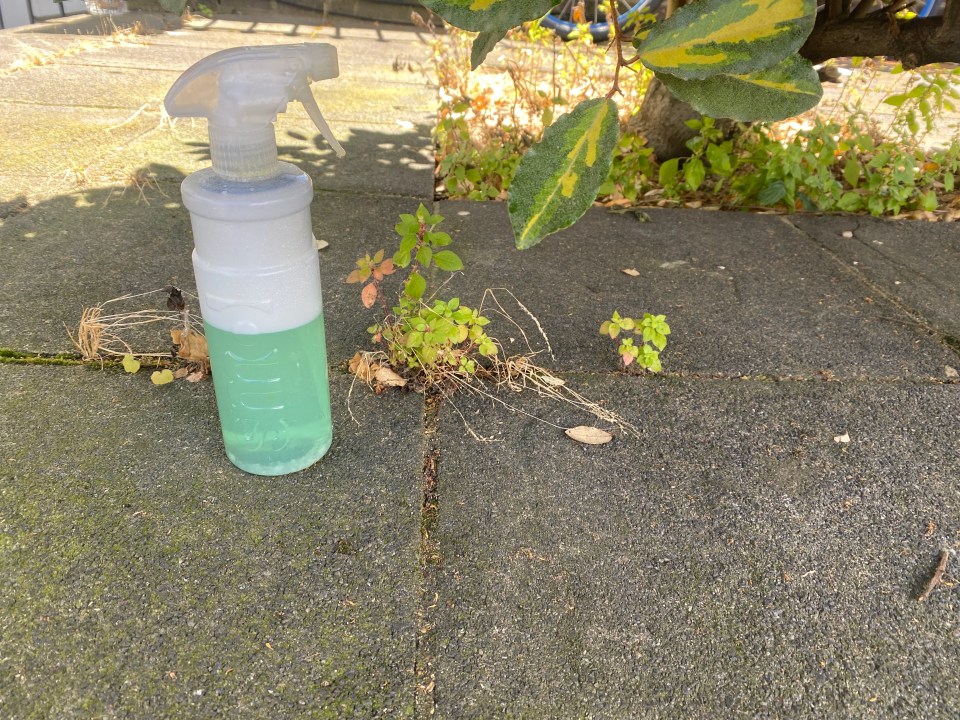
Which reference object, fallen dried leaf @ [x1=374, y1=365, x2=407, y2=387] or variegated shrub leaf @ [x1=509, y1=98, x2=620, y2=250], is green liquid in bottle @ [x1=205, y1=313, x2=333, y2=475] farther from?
variegated shrub leaf @ [x1=509, y1=98, x2=620, y2=250]

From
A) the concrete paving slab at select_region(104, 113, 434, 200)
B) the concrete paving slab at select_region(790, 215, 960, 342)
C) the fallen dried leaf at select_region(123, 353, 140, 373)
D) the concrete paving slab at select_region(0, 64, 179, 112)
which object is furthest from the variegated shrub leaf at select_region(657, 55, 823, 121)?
the concrete paving slab at select_region(0, 64, 179, 112)

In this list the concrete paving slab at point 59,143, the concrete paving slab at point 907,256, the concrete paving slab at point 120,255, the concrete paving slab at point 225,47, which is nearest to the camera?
the concrete paving slab at point 120,255

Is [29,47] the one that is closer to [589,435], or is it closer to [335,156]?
[335,156]

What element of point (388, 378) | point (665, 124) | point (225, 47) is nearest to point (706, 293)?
point (388, 378)

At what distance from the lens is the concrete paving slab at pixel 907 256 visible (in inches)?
85.6

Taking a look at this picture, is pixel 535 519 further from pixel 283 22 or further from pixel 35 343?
pixel 283 22

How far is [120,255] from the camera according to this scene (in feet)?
7.29

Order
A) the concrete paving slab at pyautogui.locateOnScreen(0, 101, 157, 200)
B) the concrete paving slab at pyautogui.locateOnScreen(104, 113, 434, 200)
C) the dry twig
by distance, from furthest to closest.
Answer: the concrete paving slab at pyautogui.locateOnScreen(104, 113, 434, 200) < the concrete paving slab at pyautogui.locateOnScreen(0, 101, 157, 200) < the dry twig

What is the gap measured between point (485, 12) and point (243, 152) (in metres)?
0.56

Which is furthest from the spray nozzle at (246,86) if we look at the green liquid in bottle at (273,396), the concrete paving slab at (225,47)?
the concrete paving slab at (225,47)

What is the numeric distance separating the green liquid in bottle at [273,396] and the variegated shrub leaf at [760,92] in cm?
81

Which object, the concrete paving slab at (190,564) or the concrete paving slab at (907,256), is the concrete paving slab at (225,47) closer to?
the concrete paving slab at (907,256)

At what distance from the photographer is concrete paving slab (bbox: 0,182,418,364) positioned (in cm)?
185

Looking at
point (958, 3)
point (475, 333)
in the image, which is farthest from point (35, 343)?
point (958, 3)
